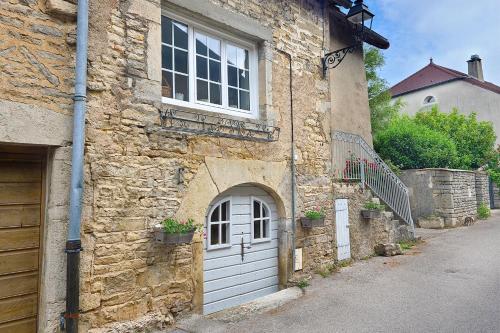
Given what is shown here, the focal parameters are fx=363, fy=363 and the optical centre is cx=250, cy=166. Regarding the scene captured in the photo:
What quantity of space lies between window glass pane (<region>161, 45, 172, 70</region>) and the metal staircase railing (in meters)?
3.98

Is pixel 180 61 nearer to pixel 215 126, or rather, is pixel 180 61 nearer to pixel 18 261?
pixel 215 126

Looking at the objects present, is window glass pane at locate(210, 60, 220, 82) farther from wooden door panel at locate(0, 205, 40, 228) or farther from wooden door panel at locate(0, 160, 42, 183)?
wooden door panel at locate(0, 205, 40, 228)

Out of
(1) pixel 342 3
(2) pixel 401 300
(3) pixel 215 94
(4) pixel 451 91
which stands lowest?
(2) pixel 401 300

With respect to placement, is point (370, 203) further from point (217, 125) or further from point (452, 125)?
point (452, 125)

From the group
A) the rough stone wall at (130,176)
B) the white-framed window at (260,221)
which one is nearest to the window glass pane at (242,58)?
the rough stone wall at (130,176)

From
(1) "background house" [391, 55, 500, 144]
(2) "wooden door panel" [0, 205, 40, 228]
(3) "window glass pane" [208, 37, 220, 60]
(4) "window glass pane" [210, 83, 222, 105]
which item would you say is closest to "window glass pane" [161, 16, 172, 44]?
(3) "window glass pane" [208, 37, 220, 60]

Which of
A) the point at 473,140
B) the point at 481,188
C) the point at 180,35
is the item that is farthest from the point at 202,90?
the point at 473,140

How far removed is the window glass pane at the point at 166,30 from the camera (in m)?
4.67

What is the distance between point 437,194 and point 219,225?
9.29 m

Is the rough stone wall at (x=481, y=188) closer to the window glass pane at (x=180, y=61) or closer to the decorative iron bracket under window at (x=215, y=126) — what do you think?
the decorative iron bracket under window at (x=215, y=126)

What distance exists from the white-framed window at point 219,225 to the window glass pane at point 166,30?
2.30 meters

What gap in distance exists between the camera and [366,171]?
8266 millimetres

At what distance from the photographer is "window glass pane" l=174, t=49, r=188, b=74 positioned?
4.78 m

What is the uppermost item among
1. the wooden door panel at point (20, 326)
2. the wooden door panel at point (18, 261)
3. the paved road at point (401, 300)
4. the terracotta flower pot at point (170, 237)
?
the terracotta flower pot at point (170, 237)
